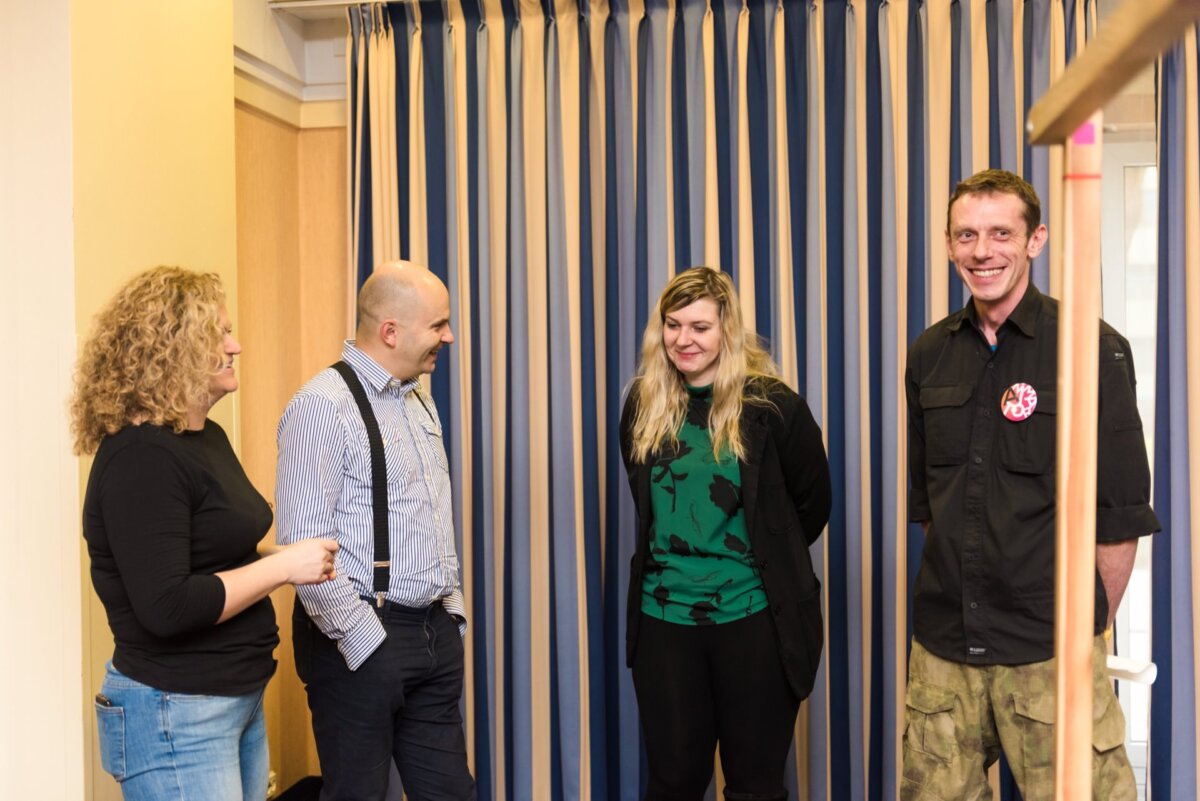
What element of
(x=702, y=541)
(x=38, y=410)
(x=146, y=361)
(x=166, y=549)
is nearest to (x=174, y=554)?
(x=166, y=549)

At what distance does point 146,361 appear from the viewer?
1820 millimetres

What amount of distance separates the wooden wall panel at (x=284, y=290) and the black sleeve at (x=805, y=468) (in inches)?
63.5

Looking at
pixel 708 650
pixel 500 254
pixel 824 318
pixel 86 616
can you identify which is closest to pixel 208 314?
pixel 86 616

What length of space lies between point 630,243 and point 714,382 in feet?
3.11

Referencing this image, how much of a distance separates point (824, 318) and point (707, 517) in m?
1.01

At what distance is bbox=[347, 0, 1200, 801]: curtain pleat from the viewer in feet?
10.2

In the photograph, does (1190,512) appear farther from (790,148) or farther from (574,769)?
(574,769)

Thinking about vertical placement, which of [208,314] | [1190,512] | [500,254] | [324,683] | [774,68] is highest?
[774,68]

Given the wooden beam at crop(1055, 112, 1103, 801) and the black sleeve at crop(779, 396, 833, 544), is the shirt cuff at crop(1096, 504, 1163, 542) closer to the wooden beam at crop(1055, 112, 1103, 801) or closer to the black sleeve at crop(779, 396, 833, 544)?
the black sleeve at crop(779, 396, 833, 544)

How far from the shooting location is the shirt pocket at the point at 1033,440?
199 cm

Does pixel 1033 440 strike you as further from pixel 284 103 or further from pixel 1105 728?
pixel 284 103

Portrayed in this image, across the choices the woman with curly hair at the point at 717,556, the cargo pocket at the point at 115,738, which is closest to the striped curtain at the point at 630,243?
the woman with curly hair at the point at 717,556

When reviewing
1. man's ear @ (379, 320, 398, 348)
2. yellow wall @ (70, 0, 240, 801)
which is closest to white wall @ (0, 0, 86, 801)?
yellow wall @ (70, 0, 240, 801)

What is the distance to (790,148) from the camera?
320cm
